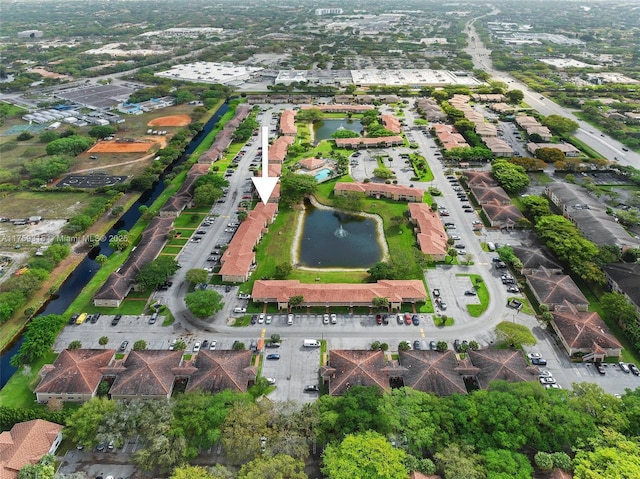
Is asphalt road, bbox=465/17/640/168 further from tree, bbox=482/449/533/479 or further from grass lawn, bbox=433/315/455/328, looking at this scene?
tree, bbox=482/449/533/479

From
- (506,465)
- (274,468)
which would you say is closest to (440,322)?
(506,465)

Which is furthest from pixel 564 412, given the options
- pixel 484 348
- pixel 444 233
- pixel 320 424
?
pixel 444 233

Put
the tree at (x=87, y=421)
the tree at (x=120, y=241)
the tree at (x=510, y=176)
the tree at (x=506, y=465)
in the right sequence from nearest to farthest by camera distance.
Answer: the tree at (x=506, y=465), the tree at (x=87, y=421), the tree at (x=120, y=241), the tree at (x=510, y=176)

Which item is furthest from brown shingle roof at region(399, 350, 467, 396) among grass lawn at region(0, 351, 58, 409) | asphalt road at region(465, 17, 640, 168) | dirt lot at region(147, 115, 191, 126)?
dirt lot at region(147, 115, 191, 126)

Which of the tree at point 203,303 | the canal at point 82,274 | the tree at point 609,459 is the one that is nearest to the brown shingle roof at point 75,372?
the canal at point 82,274

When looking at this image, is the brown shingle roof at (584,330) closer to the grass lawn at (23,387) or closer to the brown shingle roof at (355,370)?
the brown shingle roof at (355,370)

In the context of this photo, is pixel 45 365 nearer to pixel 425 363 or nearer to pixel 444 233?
pixel 425 363

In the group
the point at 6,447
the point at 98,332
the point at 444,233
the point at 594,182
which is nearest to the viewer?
the point at 6,447

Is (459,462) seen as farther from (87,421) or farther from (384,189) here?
(384,189)
